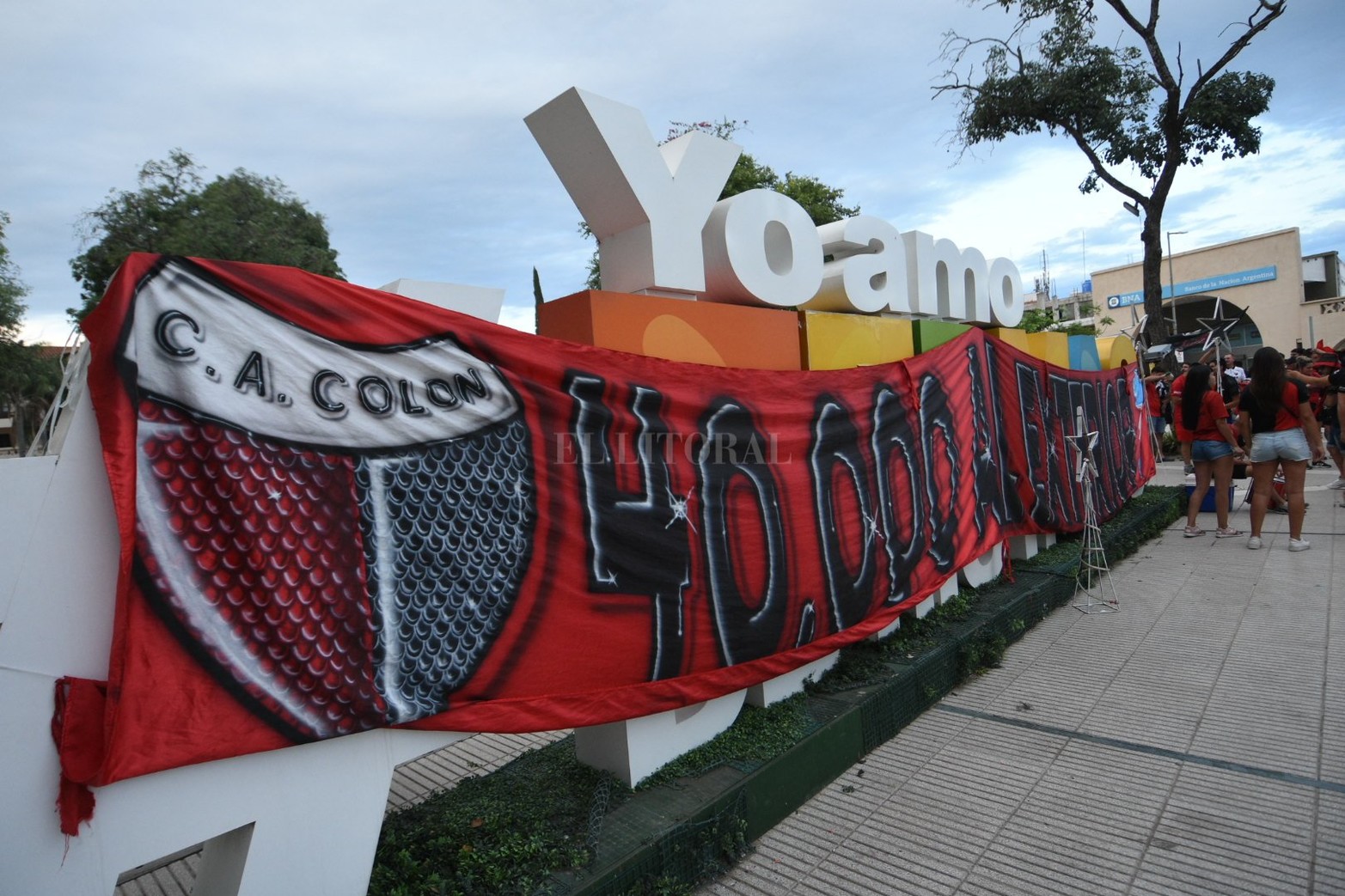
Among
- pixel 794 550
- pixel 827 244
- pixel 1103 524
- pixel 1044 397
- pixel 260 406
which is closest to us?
pixel 260 406

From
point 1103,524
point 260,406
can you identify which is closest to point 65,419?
point 260,406

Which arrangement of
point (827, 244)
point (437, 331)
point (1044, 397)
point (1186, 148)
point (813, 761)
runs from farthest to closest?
1. point (1186, 148)
2. point (1044, 397)
3. point (827, 244)
4. point (813, 761)
5. point (437, 331)

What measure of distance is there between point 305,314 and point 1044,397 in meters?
7.11

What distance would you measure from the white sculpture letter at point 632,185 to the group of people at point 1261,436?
594 cm

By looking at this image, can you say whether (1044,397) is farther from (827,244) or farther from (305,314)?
(305,314)

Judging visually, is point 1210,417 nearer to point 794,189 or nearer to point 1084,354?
point 1084,354

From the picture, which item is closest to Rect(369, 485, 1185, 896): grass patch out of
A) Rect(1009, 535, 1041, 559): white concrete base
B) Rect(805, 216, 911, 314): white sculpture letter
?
Rect(805, 216, 911, 314): white sculpture letter

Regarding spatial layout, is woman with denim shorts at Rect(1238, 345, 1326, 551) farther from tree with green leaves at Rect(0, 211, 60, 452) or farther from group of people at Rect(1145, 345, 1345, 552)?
tree with green leaves at Rect(0, 211, 60, 452)

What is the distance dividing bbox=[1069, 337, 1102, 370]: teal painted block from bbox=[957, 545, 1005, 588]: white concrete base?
12.2ft

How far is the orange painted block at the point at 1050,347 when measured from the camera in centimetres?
837

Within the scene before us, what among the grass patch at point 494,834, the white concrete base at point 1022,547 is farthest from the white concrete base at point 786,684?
→ the white concrete base at point 1022,547

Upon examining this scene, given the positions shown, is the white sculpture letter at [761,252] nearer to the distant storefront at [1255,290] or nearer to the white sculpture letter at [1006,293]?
the white sculpture letter at [1006,293]

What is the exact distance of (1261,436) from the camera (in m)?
7.64

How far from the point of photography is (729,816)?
3.29 m
